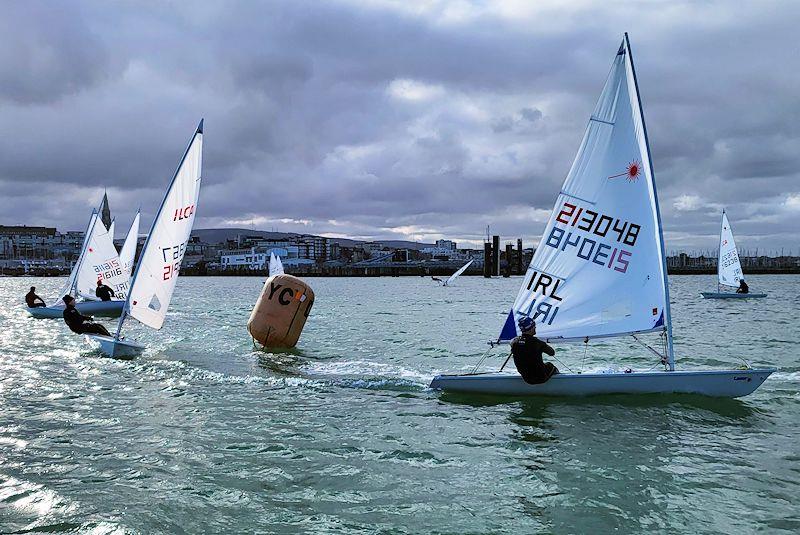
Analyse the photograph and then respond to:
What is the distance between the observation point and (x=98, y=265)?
3691 centimetres

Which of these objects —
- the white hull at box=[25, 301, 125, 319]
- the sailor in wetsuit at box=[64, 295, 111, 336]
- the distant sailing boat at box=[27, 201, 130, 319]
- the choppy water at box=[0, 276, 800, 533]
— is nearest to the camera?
the choppy water at box=[0, 276, 800, 533]

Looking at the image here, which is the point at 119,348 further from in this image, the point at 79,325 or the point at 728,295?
the point at 728,295

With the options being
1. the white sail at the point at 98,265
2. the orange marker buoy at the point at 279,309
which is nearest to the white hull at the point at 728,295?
the orange marker buoy at the point at 279,309

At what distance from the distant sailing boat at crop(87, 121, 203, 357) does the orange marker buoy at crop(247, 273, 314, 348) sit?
3221 mm

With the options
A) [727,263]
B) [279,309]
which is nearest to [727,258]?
[727,263]

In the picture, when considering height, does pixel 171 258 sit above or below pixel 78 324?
above

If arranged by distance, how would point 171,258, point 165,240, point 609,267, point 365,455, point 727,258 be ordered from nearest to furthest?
point 365,455 → point 609,267 → point 165,240 → point 171,258 → point 727,258

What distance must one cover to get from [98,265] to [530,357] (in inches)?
1243

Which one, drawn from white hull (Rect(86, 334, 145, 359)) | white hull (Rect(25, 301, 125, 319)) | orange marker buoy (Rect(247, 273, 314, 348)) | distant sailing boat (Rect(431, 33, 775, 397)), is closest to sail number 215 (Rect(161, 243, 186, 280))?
white hull (Rect(86, 334, 145, 359))

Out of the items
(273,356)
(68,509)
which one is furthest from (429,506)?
(273,356)

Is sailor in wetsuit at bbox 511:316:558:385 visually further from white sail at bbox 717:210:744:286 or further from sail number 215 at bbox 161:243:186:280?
white sail at bbox 717:210:744:286

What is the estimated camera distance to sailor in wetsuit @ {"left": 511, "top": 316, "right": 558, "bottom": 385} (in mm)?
12578


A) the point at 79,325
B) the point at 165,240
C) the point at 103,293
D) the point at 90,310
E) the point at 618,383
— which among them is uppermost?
the point at 165,240

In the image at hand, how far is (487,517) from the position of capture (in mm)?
7496
